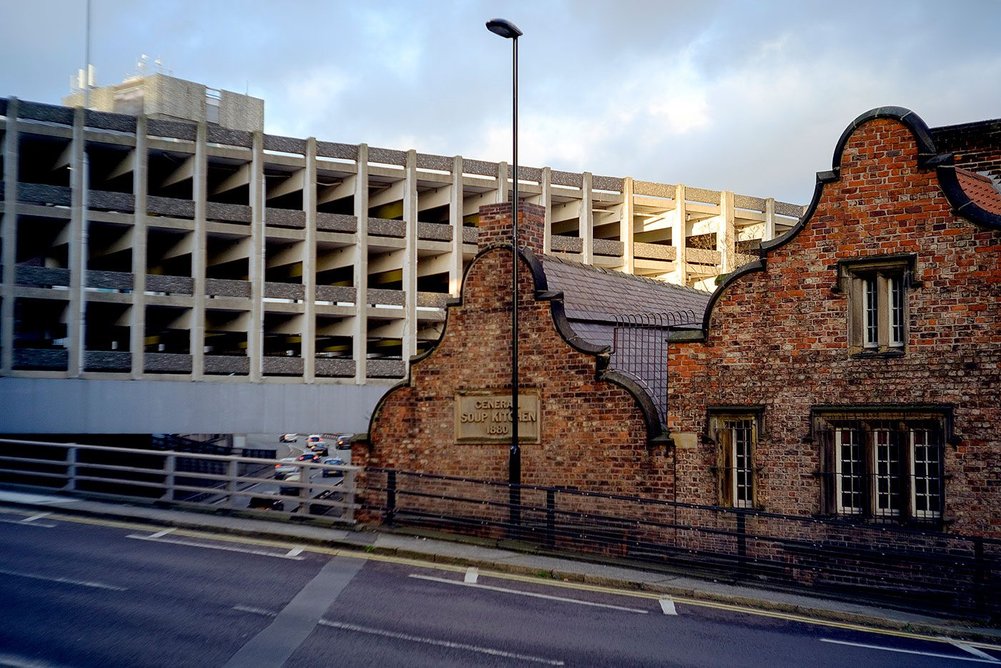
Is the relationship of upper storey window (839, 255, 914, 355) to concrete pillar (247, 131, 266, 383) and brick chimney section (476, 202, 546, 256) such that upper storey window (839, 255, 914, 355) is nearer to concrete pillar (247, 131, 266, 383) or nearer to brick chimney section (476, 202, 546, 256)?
brick chimney section (476, 202, 546, 256)

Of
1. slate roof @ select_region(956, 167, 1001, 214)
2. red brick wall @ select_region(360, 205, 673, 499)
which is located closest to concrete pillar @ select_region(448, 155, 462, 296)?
red brick wall @ select_region(360, 205, 673, 499)

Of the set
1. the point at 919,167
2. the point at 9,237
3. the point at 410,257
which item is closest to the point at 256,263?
the point at 410,257

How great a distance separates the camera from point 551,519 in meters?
19.2

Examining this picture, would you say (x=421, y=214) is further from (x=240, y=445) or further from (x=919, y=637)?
(x=919, y=637)

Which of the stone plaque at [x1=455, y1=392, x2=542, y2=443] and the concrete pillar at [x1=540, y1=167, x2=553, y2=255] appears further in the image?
the concrete pillar at [x1=540, y1=167, x2=553, y2=255]

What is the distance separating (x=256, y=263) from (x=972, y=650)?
3986 cm

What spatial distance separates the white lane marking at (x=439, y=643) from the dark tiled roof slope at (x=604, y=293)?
1051 centimetres

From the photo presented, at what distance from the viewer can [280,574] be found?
15664 millimetres

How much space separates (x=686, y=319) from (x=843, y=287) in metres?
7.39

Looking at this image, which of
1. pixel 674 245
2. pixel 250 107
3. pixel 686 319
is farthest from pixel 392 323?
pixel 686 319

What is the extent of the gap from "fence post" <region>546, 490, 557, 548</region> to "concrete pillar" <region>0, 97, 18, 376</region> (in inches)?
1241

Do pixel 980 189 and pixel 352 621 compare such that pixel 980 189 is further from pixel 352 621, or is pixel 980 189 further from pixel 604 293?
pixel 352 621

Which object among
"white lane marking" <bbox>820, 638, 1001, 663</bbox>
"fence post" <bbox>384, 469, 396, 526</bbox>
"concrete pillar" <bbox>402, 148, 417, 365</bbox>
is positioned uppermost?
"concrete pillar" <bbox>402, 148, 417, 365</bbox>

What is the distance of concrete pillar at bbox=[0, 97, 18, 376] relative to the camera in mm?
42469
